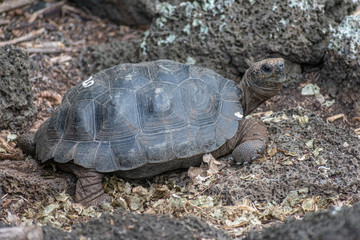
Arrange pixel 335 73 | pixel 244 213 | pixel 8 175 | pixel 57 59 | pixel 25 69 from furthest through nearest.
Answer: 1. pixel 57 59
2. pixel 335 73
3. pixel 25 69
4. pixel 8 175
5. pixel 244 213

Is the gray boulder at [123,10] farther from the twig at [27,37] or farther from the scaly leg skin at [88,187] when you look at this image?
the scaly leg skin at [88,187]

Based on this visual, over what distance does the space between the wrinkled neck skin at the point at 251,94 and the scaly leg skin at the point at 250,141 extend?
8.3 inches

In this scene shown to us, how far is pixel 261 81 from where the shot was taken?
16.0 ft

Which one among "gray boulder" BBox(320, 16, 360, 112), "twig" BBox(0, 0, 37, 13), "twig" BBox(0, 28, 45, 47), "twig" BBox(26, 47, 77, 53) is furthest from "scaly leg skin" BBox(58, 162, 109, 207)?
"twig" BBox(0, 0, 37, 13)

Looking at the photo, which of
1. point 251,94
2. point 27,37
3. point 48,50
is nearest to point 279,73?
point 251,94

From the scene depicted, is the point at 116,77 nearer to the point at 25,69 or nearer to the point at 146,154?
the point at 146,154

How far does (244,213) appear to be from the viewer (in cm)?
401

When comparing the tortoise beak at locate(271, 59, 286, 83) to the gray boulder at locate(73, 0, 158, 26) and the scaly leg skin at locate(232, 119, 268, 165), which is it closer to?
the scaly leg skin at locate(232, 119, 268, 165)

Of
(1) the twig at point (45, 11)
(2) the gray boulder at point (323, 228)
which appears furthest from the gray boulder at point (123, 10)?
(2) the gray boulder at point (323, 228)

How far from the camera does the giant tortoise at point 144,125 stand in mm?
4371

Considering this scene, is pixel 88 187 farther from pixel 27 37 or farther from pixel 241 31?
pixel 27 37

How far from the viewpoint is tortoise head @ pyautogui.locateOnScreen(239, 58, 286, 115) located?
15.7 ft

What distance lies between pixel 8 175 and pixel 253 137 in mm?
2616

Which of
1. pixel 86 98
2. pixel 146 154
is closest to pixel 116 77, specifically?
pixel 86 98
